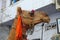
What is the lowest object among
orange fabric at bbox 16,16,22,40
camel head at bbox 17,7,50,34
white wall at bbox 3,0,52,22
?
orange fabric at bbox 16,16,22,40

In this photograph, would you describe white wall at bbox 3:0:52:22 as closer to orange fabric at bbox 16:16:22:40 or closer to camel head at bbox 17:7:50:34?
camel head at bbox 17:7:50:34

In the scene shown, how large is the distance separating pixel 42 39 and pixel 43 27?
30 centimetres

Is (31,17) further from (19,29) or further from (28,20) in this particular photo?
(19,29)

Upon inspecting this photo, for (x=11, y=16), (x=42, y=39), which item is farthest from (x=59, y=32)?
(x=11, y=16)

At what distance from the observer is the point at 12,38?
60.8 inches

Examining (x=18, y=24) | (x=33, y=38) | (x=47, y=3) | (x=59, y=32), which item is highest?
(x=47, y=3)

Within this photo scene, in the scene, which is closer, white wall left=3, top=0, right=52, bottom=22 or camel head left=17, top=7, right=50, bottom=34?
camel head left=17, top=7, right=50, bottom=34

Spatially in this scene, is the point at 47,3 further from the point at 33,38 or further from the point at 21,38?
the point at 21,38

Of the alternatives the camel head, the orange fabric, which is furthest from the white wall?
the orange fabric

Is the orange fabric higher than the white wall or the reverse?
the reverse

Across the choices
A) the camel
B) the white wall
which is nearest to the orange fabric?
the camel

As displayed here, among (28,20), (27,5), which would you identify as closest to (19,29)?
(28,20)

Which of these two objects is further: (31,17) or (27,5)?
(27,5)

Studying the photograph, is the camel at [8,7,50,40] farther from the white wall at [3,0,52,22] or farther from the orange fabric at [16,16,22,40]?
the white wall at [3,0,52,22]
